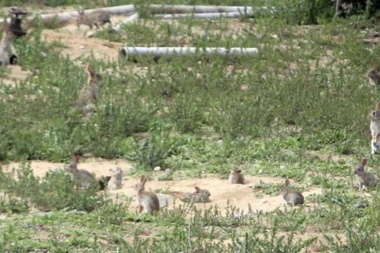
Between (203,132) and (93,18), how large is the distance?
5.42 metres

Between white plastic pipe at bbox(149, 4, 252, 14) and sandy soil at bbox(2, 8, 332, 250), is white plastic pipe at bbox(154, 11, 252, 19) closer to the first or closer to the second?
white plastic pipe at bbox(149, 4, 252, 14)

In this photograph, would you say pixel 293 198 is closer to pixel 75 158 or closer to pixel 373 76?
pixel 75 158

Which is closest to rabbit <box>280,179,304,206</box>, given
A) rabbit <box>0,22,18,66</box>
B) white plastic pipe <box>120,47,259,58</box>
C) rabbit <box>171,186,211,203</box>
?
rabbit <box>171,186,211,203</box>

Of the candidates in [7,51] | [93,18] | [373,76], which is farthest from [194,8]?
[373,76]

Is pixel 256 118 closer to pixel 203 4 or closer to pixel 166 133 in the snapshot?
pixel 166 133

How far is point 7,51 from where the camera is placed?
626 inches

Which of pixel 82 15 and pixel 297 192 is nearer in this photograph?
pixel 297 192

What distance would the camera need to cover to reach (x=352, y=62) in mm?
16609

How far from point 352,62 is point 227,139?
4.53 m

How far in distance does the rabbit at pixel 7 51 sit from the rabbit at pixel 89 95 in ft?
5.81

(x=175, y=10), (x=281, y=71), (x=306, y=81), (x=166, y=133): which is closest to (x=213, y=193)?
(x=166, y=133)

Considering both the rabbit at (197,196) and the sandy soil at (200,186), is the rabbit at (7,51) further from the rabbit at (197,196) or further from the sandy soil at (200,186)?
the rabbit at (197,196)

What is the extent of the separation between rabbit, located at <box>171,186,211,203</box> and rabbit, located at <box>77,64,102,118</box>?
3.08 m

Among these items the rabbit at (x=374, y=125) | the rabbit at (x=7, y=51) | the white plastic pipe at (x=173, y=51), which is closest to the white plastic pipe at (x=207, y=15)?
the white plastic pipe at (x=173, y=51)
